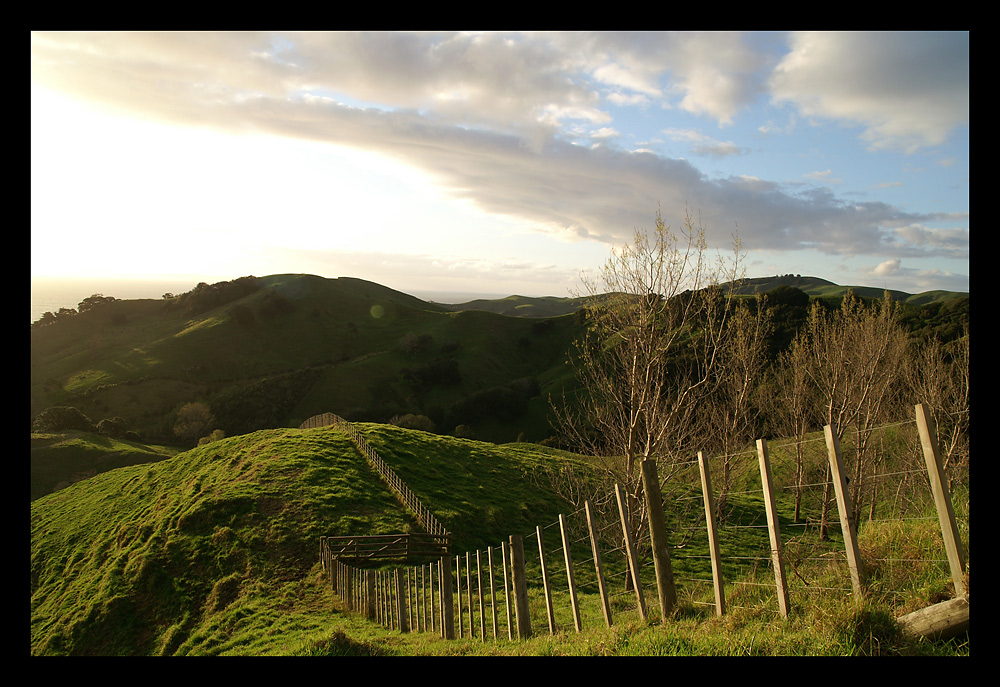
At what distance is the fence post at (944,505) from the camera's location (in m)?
4.54

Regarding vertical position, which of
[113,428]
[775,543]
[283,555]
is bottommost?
[113,428]

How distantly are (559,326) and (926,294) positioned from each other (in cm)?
12299

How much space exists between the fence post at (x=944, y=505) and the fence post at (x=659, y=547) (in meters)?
2.75

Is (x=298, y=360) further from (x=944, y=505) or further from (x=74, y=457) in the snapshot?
(x=944, y=505)

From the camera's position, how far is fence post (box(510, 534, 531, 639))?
26.9 feet

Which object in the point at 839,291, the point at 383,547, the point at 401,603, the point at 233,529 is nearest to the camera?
the point at 401,603

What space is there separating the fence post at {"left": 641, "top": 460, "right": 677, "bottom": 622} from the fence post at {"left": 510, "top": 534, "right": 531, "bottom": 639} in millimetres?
2171

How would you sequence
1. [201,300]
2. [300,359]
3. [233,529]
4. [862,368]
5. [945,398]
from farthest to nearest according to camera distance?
[201,300]
[300,359]
[945,398]
[233,529]
[862,368]

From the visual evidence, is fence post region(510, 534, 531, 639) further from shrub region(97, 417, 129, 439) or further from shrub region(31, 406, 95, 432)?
shrub region(97, 417, 129, 439)

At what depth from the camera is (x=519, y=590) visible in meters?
8.29

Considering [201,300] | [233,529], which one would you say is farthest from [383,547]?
[201,300]

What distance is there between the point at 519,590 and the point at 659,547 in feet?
8.50
